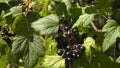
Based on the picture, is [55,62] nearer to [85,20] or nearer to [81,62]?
[81,62]

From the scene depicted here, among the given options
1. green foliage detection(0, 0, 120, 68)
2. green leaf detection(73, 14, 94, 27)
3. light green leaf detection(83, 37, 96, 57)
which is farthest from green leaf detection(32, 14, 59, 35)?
light green leaf detection(83, 37, 96, 57)

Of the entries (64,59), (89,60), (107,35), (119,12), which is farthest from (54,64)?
(119,12)

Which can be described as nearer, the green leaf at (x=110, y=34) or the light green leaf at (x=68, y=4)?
the green leaf at (x=110, y=34)

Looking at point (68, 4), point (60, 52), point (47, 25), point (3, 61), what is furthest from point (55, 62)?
point (3, 61)

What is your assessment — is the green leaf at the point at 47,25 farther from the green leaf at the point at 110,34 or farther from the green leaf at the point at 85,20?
the green leaf at the point at 110,34

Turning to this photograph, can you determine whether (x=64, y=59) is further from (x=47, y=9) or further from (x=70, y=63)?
(x=47, y=9)

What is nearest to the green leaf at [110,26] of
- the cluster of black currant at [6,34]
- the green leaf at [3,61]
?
the cluster of black currant at [6,34]

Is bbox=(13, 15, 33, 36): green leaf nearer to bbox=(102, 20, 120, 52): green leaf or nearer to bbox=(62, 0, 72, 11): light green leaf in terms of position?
bbox=(62, 0, 72, 11): light green leaf
